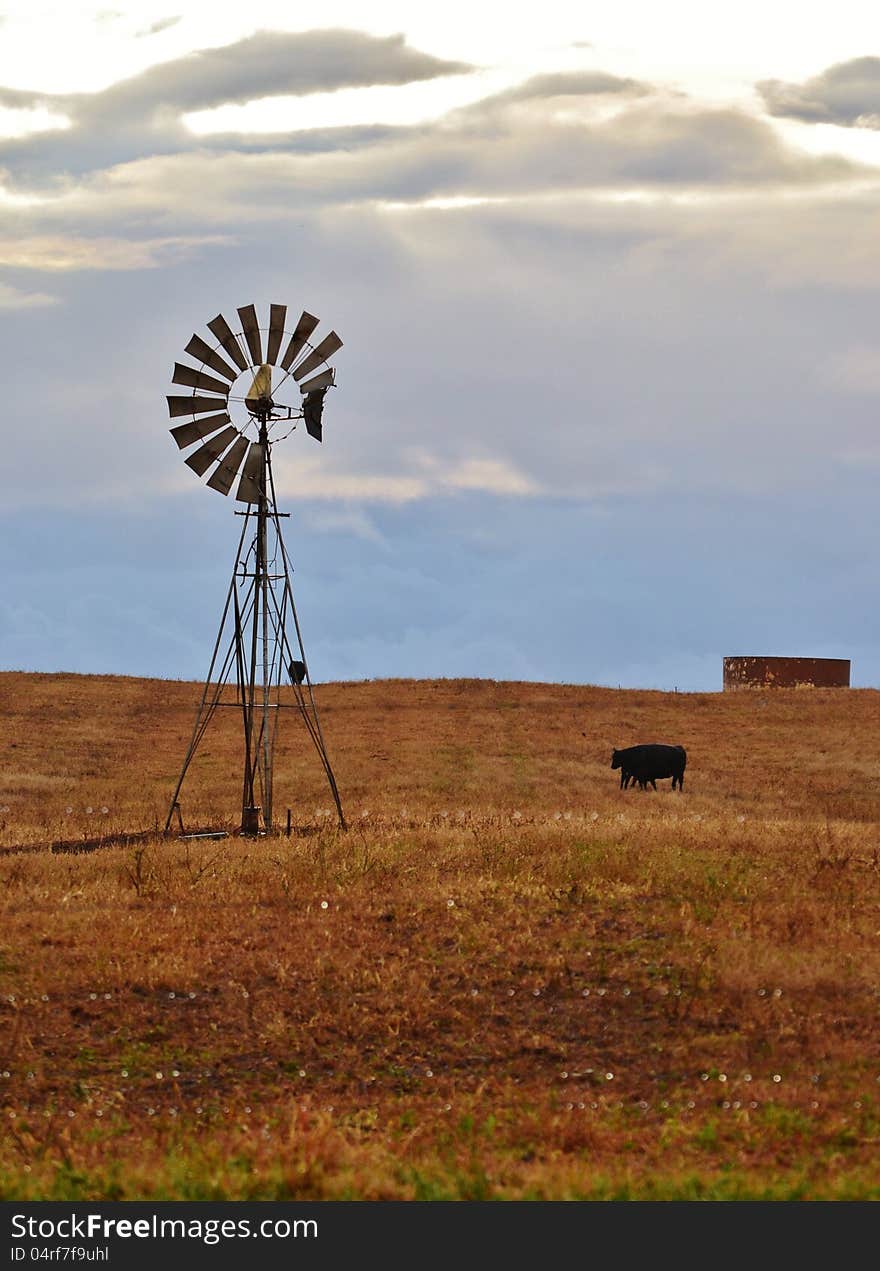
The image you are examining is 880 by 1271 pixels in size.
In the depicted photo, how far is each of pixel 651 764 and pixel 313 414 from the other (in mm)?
16066

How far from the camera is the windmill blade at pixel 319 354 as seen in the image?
25.1 meters

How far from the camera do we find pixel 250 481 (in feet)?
80.8

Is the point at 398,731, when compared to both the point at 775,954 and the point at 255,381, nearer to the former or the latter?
the point at 255,381

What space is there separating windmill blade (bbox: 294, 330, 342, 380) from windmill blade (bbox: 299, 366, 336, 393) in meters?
0.19

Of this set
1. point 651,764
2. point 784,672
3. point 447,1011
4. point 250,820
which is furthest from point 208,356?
point 784,672

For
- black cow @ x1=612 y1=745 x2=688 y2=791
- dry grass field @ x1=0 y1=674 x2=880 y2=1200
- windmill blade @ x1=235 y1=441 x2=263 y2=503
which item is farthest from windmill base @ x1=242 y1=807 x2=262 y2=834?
black cow @ x1=612 y1=745 x2=688 y2=791

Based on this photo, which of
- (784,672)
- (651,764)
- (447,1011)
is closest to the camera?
(447,1011)

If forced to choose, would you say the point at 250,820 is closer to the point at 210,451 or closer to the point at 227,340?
the point at 210,451

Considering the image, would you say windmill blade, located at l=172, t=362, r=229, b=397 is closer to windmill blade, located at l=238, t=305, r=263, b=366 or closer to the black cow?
windmill blade, located at l=238, t=305, r=263, b=366

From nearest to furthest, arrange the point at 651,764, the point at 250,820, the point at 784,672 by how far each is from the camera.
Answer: the point at 250,820, the point at 651,764, the point at 784,672

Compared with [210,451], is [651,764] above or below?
below

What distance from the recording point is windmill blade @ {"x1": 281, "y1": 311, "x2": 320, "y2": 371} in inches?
985

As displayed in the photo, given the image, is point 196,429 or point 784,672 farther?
point 784,672
